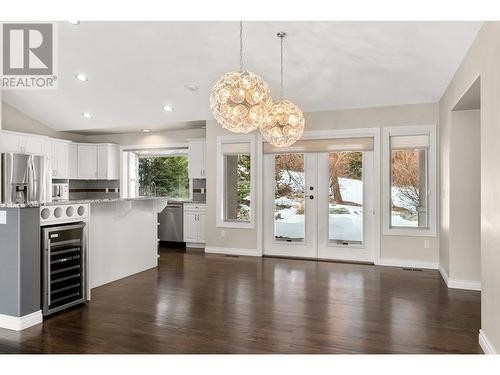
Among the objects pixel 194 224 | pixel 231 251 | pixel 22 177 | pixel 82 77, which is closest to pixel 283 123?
pixel 231 251

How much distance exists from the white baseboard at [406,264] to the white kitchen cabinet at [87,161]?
246 inches

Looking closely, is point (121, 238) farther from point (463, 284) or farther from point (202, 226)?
point (463, 284)

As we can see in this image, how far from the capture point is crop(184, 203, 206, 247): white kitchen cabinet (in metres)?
7.61

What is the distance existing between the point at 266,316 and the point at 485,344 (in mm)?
1748

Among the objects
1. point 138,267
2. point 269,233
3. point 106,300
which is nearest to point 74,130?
point 138,267

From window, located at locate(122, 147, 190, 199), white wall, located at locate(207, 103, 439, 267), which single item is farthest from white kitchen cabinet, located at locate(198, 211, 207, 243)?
window, located at locate(122, 147, 190, 199)

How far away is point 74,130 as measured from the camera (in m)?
8.31

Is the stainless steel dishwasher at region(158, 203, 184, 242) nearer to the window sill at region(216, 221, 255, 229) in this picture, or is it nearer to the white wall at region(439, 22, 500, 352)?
the window sill at region(216, 221, 255, 229)

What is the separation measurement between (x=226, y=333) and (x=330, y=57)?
3.46 meters

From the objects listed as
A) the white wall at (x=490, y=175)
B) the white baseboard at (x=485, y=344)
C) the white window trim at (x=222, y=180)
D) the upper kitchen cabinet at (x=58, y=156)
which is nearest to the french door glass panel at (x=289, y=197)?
the white window trim at (x=222, y=180)

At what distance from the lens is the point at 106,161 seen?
8.49 metres

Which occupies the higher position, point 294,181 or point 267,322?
point 294,181
